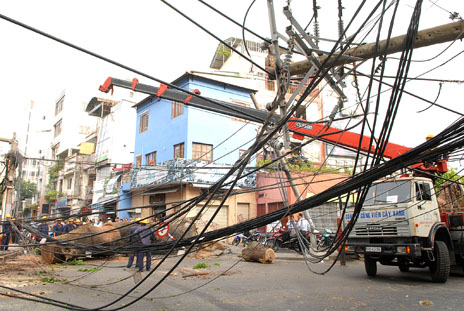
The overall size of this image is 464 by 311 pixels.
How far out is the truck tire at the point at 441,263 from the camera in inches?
351

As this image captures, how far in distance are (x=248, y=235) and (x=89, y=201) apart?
2257 cm

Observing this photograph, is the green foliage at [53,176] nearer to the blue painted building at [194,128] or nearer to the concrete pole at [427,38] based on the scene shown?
the blue painted building at [194,128]

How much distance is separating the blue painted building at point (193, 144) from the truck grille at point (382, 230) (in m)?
14.4

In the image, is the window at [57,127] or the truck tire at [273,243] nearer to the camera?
the truck tire at [273,243]

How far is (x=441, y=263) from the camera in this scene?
890 centimetres

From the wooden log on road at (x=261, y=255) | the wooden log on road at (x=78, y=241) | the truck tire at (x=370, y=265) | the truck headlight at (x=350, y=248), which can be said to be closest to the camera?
the truck headlight at (x=350, y=248)

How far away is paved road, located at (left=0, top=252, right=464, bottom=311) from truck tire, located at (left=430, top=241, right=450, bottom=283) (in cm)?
22

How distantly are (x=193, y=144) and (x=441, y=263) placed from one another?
1816 centimetres

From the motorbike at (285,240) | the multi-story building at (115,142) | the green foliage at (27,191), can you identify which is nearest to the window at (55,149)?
the green foliage at (27,191)

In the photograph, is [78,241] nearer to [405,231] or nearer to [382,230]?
[382,230]

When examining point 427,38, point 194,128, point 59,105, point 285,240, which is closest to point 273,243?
point 285,240

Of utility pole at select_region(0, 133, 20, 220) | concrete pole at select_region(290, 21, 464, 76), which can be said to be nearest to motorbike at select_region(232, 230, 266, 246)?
utility pole at select_region(0, 133, 20, 220)

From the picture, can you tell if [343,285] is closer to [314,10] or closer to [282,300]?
[282,300]

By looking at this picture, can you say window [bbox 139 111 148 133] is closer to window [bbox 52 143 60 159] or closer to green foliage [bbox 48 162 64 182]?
green foliage [bbox 48 162 64 182]
